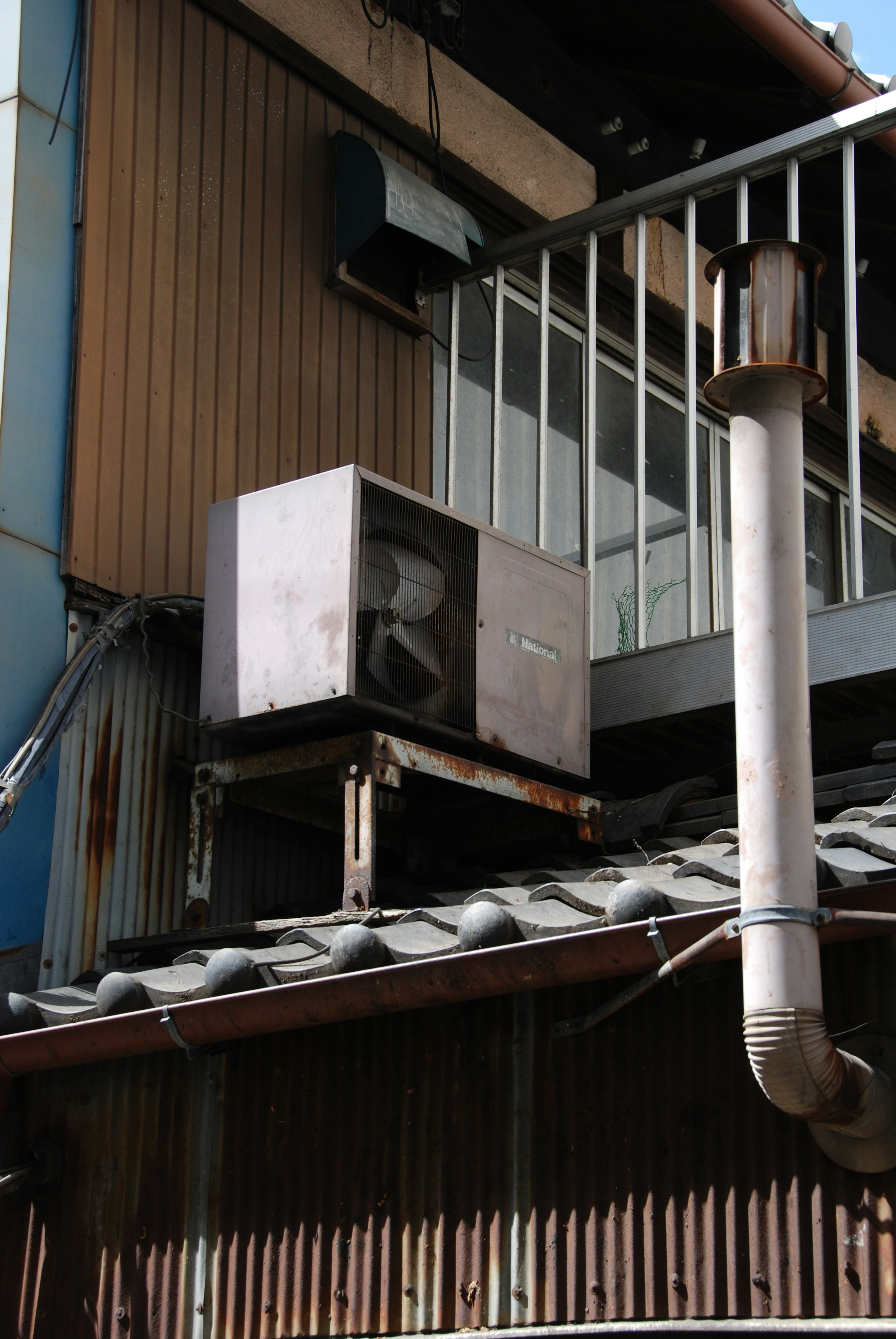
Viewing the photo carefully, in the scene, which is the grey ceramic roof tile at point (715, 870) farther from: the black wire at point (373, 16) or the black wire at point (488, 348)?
the black wire at point (373, 16)

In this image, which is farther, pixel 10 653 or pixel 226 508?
pixel 226 508

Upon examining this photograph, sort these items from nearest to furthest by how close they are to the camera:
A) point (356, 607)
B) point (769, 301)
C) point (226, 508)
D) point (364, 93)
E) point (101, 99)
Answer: point (769, 301) → point (356, 607) → point (226, 508) → point (101, 99) → point (364, 93)

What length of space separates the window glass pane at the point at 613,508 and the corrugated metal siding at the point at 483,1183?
480 centimetres

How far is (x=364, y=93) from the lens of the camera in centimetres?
898

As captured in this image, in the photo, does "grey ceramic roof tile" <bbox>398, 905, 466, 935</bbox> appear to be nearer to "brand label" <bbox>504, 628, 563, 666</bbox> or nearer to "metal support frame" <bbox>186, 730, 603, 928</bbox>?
"metal support frame" <bbox>186, 730, 603, 928</bbox>

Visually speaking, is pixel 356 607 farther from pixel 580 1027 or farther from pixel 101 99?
pixel 101 99

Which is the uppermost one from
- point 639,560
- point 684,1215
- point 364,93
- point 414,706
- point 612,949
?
point 364,93

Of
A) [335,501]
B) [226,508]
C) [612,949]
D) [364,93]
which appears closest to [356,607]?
[335,501]

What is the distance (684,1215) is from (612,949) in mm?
776

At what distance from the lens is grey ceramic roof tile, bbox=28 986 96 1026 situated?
528 centimetres

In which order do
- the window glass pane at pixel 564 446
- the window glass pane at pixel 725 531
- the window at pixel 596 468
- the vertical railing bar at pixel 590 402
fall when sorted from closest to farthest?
the vertical railing bar at pixel 590 402
the window at pixel 596 468
the window glass pane at pixel 564 446
the window glass pane at pixel 725 531

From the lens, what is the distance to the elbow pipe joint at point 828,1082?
378 centimetres

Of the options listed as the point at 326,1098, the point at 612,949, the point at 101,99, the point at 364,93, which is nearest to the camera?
the point at 612,949

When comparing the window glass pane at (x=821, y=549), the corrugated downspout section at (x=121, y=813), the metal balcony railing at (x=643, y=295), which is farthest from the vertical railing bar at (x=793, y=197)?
the window glass pane at (x=821, y=549)
